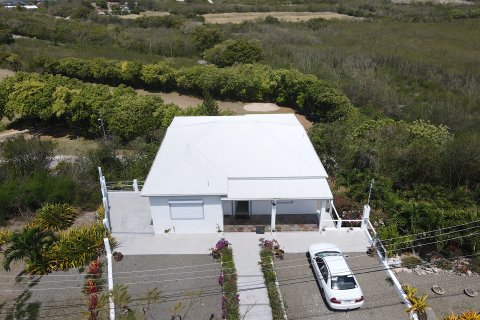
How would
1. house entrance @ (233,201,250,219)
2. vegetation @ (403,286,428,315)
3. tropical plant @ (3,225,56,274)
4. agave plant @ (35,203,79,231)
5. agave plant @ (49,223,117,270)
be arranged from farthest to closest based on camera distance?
agave plant @ (35,203,79,231) → house entrance @ (233,201,250,219) → agave plant @ (49,223,117,270) → tropical plant @ (3,225,56,274) → vegetation @ (403,286,428,315)

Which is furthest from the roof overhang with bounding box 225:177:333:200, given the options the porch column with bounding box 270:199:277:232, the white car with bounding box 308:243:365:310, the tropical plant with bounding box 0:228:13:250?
the tropical plant with bounding box 0:228:13:250

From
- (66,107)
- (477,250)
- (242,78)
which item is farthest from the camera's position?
(242,78)

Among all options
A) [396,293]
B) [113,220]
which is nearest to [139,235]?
[113,220]

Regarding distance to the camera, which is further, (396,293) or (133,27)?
(133,27)

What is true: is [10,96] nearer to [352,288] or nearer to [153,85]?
[153,85]

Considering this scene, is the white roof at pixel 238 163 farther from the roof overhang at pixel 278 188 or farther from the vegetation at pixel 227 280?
the vegetation at pixel 227 280

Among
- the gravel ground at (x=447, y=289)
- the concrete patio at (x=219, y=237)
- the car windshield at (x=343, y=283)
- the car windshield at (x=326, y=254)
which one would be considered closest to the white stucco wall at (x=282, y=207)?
the concrete patio at (x=219, y=237)

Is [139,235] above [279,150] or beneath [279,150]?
beneath

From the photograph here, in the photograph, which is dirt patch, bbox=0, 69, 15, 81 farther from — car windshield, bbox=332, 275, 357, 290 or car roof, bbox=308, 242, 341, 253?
car windshield, bbox=332, 275, 357, 290

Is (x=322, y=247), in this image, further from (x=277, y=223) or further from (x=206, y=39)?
(x=206, y=39)
